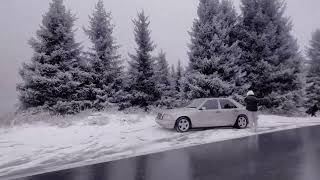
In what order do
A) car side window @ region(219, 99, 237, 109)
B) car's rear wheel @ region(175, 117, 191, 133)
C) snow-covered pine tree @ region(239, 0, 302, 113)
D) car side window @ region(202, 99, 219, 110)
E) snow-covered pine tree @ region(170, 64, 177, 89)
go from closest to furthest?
1. car's rear wheel @ region(175, 117, 191, 133)
2. car side window @ region(202, 99, 219, 110)
3. car side window @ region(219, 99, 237, 109)
4. snow-covered pine tree @ region(239, 0, 302, 113)
5. snow-covered pine tree @ region(170, 64, 177, 89)

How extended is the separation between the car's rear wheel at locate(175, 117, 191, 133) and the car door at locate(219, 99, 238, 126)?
176 centimetres

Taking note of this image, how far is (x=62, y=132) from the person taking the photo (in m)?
14.3

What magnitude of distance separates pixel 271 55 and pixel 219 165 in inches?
843

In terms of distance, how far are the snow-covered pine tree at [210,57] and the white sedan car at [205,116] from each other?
26.6 ft

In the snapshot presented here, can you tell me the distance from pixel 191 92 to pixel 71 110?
8744 mm

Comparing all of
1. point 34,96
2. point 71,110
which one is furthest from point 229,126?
point 34,96

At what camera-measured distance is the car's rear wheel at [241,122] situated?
15914 millimetres

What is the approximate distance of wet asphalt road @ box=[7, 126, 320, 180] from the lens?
24.2 feet

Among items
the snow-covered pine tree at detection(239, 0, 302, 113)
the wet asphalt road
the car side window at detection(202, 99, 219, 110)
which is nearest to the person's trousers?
the car side window at detection(202, 99, 219, 110)

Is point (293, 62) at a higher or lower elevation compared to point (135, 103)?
higher

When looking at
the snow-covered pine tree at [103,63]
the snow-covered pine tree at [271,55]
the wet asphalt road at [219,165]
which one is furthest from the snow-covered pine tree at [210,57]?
the wet asphalt road at [219,165]

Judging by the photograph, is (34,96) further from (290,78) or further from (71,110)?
(290,78)

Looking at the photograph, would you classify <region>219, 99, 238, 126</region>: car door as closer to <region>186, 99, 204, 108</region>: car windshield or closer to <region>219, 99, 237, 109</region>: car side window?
<region>219, 99, 237, 109</region>: car side window

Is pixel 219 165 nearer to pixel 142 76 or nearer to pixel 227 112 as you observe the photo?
pixel 227 112
